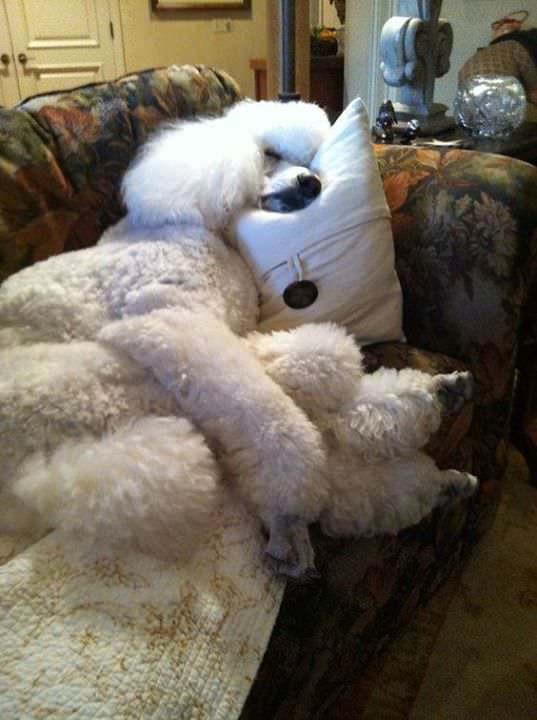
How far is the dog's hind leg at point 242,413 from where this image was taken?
32.3 inches

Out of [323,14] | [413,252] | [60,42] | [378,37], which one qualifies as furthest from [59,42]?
[413,252]

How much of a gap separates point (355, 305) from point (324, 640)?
59cm

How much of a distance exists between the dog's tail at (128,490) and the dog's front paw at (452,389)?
1.27 ft

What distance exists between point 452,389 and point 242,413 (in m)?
0.35

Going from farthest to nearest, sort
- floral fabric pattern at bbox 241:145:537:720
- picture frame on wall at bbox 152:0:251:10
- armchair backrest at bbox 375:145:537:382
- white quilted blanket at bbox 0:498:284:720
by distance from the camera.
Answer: picture frame on wall at bbox 152:0:251:10 → armchair backrest at bbox 375:145:537:382 → floral fabric pattern at bbox 241:145:537:720 → white quilted blanket at bbox 0:498:284:720

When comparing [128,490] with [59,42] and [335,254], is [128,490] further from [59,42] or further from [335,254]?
[59,42]

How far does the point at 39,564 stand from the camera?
71 centimetres

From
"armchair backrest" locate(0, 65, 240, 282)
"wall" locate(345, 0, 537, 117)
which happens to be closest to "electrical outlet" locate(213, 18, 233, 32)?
"wall" locate(345, 0, 537, 117)

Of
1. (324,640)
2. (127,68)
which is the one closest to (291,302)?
(324,640)

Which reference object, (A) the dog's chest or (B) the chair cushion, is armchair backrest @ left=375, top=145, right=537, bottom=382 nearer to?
(B) the chair cushion

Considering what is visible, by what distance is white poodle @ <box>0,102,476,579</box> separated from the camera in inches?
30.9

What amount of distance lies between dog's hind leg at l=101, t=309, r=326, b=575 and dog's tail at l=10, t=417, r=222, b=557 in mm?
55

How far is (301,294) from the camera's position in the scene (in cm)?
116

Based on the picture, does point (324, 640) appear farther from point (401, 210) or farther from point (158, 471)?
point (401, 210)
